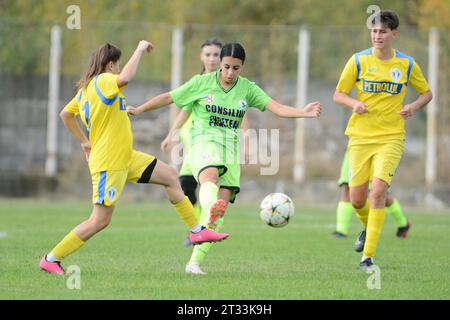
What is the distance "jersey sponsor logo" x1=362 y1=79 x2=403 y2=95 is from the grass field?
1.65 meters

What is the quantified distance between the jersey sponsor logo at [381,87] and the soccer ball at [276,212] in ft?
4.25

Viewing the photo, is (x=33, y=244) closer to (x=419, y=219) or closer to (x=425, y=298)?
(x=425, y=298)

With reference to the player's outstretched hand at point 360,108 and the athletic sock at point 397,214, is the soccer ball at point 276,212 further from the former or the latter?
the athletic sock at point 397,214

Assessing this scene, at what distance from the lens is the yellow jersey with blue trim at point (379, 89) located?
870 centimetres

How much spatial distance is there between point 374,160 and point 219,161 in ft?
4.82

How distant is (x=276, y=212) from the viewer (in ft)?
28.1

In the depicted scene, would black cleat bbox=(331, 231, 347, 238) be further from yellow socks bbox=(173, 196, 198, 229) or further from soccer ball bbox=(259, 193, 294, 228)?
yellow socks bbox=(173, 196, 198, 229)

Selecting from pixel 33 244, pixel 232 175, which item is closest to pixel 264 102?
pixel 232 175

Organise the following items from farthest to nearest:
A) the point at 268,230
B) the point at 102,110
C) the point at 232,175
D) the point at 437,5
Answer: the point at 437,5
the point at 268,230
the point at 232,175
the point at 102,110

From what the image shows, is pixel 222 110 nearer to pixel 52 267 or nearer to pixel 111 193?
pixel 111 193

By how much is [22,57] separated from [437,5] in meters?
9.51

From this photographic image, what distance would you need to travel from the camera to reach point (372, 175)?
28.6ft
